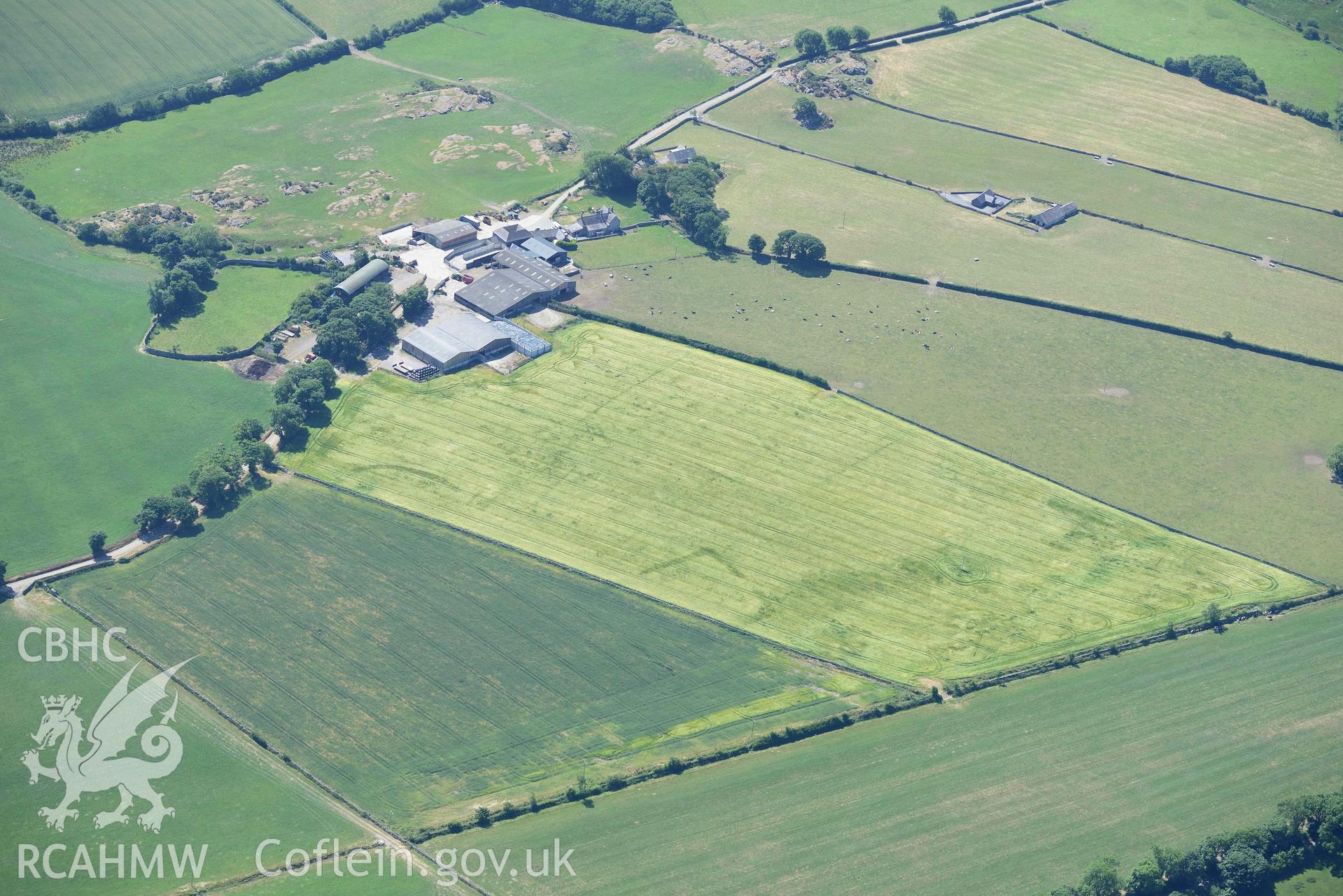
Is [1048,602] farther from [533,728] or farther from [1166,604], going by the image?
[533,728]

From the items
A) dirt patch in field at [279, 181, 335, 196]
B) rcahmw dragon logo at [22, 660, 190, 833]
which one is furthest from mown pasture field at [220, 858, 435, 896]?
dirt patch in field at [279, 181, 335, 196]

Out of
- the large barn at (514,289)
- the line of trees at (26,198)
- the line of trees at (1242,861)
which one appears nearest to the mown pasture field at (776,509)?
the large barn at (514,289)

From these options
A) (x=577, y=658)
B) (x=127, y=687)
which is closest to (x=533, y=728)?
(x=577, y=658)

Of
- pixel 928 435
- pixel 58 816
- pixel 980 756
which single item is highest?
pixel 928 435

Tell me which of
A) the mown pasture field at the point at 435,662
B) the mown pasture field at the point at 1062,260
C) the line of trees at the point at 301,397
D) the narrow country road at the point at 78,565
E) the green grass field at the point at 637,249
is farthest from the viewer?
the green grass field at the point at 637,249

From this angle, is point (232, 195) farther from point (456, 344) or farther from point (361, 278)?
point (456, 344)

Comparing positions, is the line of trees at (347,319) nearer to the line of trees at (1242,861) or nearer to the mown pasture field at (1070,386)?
the mown pasture field at (1070,386)

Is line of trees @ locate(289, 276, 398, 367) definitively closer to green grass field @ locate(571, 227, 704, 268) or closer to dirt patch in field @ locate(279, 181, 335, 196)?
green grass field @ locate(571, 227, 704, 268)
